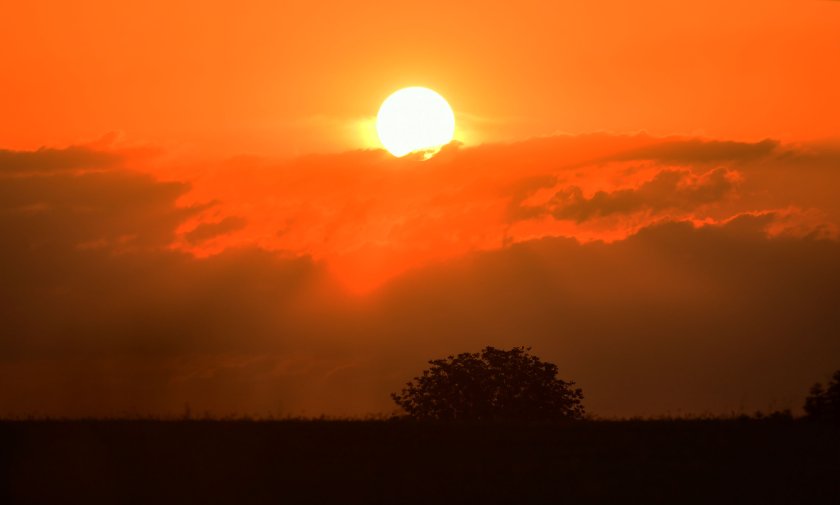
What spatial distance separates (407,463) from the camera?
2408cm

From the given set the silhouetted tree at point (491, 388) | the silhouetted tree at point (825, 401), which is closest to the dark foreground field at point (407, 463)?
the silhouetted tree at point (825, 401)

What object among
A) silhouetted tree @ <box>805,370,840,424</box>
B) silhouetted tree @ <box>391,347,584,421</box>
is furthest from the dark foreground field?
silhouetted tree @ <box>391,347,584,421</box>

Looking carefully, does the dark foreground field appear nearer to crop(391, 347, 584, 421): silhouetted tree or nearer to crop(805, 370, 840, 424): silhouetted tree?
crop(805, 370, 840, 424): silhouetted tree

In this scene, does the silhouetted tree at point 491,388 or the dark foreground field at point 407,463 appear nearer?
the dark foreground field at point 407,463

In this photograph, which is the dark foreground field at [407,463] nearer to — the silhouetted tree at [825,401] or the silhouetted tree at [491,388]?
the silhouetted tree at [825,401]

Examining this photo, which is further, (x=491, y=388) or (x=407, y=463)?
(x=491, y=388)

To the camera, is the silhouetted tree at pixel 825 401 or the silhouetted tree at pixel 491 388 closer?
the silhouetted tree at pixel 825 401

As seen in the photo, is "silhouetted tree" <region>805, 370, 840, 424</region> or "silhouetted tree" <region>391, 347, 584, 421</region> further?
"silhouetted tree" <region>391, 347, 584, 421</region>

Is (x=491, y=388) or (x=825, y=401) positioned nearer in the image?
(x=825, y=401)

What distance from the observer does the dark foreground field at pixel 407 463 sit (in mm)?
22594

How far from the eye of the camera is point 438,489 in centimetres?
2278

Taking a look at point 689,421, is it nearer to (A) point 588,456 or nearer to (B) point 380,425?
(A) point 588,456

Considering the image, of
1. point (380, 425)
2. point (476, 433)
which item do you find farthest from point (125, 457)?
point (476, 433)

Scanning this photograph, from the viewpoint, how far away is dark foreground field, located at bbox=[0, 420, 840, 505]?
22594 mm
